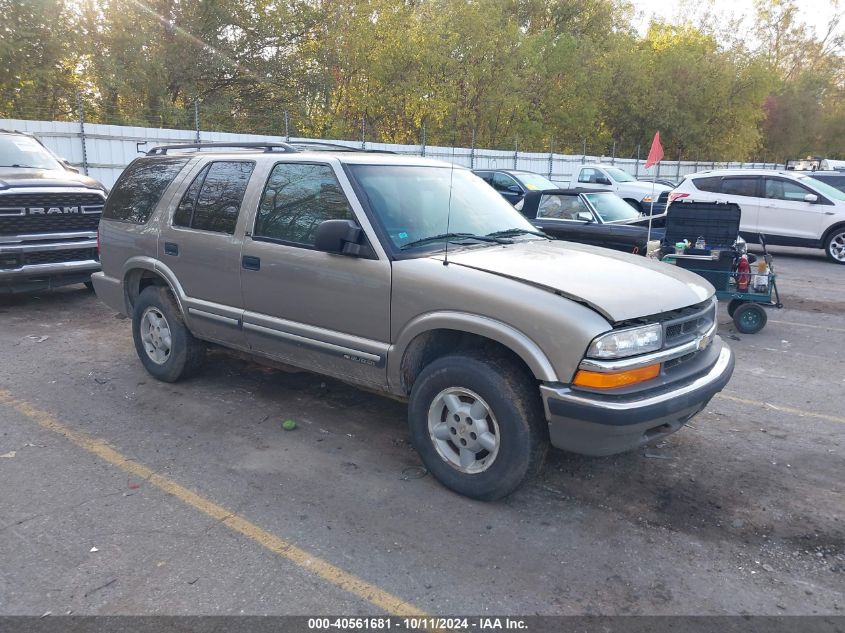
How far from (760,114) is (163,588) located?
155ft

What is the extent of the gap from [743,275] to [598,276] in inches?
189

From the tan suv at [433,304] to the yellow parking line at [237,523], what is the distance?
36.0 inches

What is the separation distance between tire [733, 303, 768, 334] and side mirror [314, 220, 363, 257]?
5.54 meters

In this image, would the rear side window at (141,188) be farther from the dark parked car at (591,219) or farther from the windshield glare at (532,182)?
the windshield glare at (532,182)

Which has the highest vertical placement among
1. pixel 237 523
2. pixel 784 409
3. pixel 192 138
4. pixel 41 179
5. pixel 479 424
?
pixel 192 138

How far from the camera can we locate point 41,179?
7953mm

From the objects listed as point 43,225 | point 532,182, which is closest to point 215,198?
point 43,225

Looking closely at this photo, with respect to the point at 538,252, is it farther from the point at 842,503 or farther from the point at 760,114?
the point at 760,114

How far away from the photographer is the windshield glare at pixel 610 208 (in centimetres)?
1012

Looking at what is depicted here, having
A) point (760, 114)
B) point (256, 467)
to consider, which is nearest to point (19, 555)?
point (256, 467)

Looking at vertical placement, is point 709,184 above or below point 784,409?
above

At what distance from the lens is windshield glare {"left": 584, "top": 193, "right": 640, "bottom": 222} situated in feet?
33.2

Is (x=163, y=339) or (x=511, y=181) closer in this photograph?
(x=163, y=339)

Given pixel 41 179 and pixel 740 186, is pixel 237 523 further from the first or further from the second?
pixel 740 186
